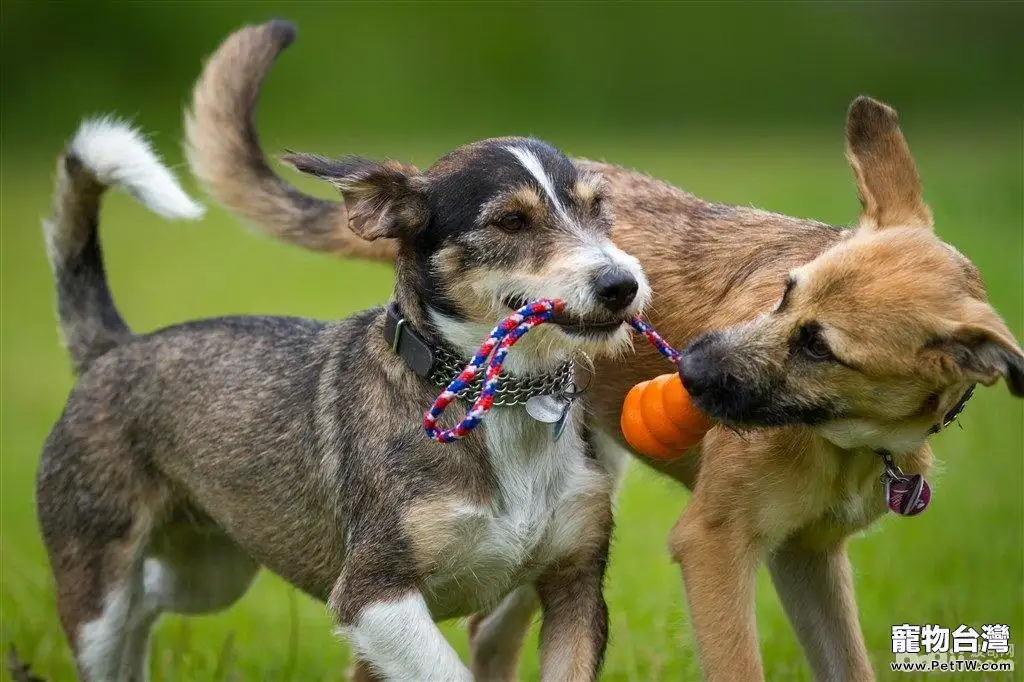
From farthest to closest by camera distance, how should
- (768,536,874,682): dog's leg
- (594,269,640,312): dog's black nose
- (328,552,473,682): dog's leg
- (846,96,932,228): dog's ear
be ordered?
1. (768,536,874,682): dog's leg
2. (846,96,932,228): dog's ear
3. (328,552,473,682): dog's leg
4. (594,269,640,312): dog's black nose

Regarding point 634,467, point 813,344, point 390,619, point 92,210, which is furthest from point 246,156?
point 813,344

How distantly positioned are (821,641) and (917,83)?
22.2 metres

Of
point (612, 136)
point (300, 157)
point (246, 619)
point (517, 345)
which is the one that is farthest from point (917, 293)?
point (612, 136)

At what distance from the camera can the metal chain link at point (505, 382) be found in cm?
482

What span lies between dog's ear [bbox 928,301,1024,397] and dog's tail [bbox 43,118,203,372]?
9.74 ft

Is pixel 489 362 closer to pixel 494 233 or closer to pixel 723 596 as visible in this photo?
pixel 494 233

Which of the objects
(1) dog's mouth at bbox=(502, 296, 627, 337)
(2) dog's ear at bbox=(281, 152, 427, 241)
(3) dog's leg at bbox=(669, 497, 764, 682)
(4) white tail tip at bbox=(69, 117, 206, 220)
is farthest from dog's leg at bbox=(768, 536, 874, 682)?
(4) white tail tip at bbox=(69, 117, 206, 220)

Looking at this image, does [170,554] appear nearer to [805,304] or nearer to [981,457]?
[805,304]

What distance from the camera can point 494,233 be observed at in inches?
188

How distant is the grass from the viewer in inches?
261

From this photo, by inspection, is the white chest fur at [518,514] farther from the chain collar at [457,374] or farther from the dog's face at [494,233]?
the dog's face at [494,233]

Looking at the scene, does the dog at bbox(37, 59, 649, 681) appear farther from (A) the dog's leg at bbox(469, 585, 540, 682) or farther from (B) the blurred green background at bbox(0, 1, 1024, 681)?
(B) the blurred green background at bbox(0, 1, 1024, 681)

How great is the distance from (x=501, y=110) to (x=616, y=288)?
2131cm

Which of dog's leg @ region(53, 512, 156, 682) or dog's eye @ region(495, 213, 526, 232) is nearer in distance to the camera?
dog's eye @ region(495, 213, 526, 232)
